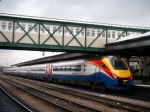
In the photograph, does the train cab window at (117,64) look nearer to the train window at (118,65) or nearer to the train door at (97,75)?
the train window at (118,65)

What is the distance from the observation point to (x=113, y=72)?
58.5ft

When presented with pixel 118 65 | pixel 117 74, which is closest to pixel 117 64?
pixel 118 65

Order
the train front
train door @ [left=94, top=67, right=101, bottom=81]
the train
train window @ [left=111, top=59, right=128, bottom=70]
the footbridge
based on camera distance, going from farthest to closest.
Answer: the footbridge → train door @ [left=94, top=67, right=101, bottom=81] → train window @ [left=111, top=59, right=128, bottom=70] → the train → the train front

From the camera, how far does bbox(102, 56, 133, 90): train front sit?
1760 centimetres

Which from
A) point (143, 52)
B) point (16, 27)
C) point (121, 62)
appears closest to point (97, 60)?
point (121, 62)

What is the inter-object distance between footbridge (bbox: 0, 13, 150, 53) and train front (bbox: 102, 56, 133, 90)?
7.23m

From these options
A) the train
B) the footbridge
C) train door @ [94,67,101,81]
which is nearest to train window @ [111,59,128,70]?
the train

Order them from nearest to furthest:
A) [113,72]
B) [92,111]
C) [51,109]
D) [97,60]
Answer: [92,111] < [51,109] < [113,72] < [97,60]

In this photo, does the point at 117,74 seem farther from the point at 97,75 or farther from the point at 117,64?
the point at 97,75

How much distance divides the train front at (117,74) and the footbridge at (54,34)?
723 centimetres

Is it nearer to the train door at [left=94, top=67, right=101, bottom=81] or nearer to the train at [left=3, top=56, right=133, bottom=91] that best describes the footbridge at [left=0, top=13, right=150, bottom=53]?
the train at [left=3, top=56, right=133, bottom=91]

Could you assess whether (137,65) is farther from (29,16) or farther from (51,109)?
(51,109)

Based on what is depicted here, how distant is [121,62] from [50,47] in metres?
8.97

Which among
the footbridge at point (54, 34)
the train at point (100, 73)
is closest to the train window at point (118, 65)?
the train at point (100, 73)
